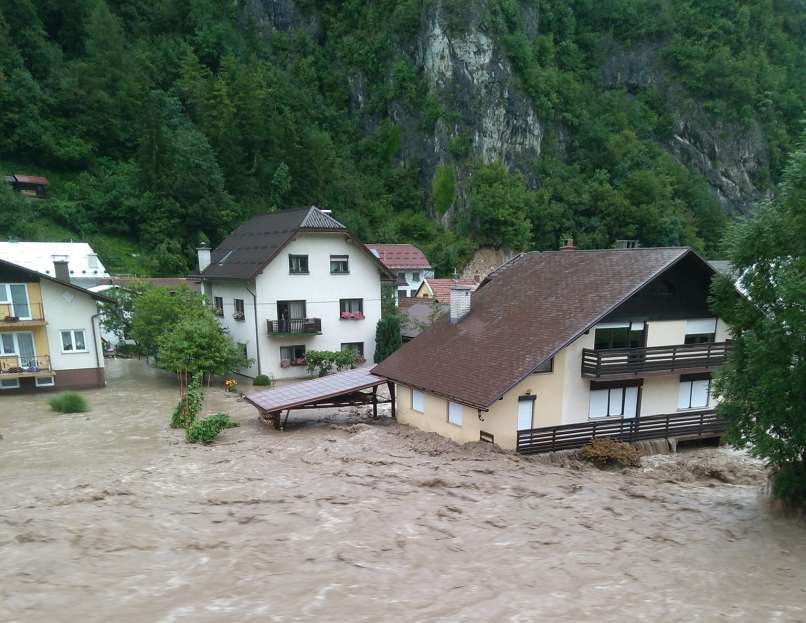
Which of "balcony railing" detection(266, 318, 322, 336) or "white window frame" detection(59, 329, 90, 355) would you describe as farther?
"balcony railing" detection(266, 318, 322, 336)

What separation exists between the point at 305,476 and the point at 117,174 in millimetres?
55058

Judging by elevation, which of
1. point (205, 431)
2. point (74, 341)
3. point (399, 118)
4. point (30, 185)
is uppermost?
point (399, 118)

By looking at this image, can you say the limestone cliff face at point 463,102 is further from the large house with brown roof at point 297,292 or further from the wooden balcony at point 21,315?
the wooden balcony at point 21,315

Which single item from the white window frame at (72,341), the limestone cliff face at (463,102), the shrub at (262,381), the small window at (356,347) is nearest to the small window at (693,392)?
the small window at (356,347)

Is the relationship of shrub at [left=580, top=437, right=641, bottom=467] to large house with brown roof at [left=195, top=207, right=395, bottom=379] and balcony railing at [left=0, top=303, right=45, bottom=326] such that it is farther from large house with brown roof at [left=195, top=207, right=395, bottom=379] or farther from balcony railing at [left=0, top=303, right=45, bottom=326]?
balcony railing at [left=0, top=303, right=45, bottom=326]

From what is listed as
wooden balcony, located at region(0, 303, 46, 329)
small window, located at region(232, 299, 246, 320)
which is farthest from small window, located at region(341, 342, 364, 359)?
wooden balcony, located at region(0, 303, 46, 329)

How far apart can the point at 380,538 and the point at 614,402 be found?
466 inches

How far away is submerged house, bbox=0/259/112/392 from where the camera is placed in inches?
963

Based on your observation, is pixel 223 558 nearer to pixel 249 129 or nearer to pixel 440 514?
pixel 440 514

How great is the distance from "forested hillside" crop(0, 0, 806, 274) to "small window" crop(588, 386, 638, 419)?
42069 millimetres

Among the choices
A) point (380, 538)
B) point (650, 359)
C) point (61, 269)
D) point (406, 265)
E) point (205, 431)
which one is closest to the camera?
point (380, 538)

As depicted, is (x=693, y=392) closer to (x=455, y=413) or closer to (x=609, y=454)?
(x=609, y=454)

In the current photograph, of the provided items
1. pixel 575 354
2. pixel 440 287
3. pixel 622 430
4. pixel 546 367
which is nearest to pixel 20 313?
pixel 546 367

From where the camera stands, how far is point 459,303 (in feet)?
70.3
